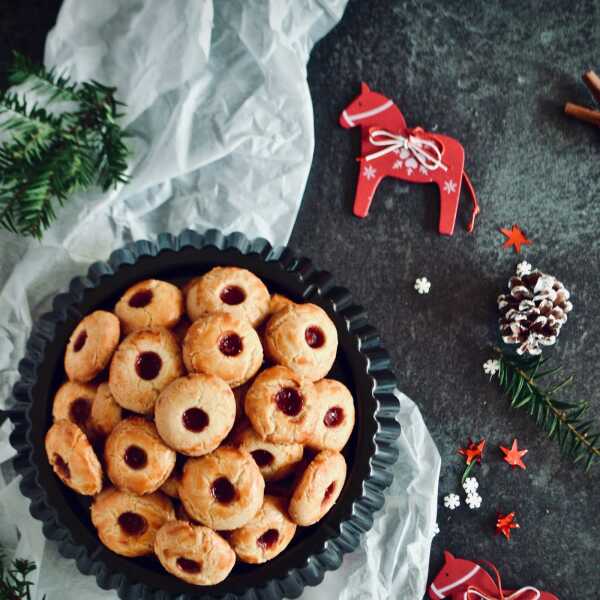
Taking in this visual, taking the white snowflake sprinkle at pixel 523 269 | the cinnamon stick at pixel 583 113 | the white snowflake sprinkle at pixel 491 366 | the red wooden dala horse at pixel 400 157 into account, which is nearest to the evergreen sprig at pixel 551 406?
the white snowflake sprinkle at pixel 491 366

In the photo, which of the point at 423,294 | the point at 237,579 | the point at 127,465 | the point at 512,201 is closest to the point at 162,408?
the point at 127,465

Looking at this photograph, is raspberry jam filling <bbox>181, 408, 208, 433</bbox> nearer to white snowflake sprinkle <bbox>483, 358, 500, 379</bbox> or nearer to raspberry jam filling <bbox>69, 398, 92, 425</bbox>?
raspberry jam filling <bbox>69, 398, 92, 425</bbox>

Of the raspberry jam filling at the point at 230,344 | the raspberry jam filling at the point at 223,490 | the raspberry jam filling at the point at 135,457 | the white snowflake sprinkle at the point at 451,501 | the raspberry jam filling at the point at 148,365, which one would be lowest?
the white snowflake sprinkle at the point at 451,501

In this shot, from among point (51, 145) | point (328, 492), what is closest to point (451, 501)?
point (328, 492)

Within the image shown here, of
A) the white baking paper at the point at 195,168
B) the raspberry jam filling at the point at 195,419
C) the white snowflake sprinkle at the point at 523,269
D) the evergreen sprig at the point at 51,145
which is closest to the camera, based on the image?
the raspberry jam filling at the point at 195,419

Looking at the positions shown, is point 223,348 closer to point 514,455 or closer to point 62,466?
point 62,466

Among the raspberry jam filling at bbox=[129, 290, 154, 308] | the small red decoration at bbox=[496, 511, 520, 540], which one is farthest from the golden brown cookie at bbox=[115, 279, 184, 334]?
the small red decoration at bbox=[496, 511, 520, 540]

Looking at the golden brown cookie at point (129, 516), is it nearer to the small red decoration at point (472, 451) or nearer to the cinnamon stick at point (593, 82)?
the small red decoration at point (472, 451)
